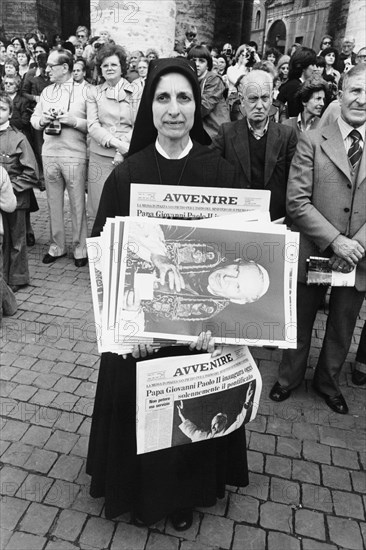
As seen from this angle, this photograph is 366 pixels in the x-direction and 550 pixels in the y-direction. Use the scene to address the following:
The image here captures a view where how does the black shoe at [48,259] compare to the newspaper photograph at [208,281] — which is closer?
the newspaper photograph at [208,281]

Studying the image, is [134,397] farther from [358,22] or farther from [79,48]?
[358,22]

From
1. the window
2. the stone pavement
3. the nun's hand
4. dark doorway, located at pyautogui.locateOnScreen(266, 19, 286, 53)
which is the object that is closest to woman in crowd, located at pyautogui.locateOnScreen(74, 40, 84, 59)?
the stone pavement

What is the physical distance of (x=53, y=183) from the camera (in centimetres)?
570

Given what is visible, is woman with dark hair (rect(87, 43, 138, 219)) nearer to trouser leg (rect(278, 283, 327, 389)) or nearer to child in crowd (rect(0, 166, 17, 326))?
child in crowd (rect(0, 166, 17, 326))

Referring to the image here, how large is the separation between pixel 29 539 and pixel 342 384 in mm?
2540

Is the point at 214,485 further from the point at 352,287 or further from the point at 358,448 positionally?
the point at 352,287

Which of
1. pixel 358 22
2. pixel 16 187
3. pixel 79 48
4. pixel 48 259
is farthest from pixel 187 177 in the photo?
pixel 358 22

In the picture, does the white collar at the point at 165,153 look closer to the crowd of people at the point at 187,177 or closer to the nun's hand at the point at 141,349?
the crowd of people at the point at 187,177

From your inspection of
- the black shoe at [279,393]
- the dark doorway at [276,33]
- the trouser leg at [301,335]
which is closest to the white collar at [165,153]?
the trouser leg at [301,335]

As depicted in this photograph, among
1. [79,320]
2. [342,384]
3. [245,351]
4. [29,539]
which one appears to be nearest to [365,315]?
[342,384]

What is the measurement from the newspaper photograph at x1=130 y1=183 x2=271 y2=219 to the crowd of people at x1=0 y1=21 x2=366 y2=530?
0.55ft

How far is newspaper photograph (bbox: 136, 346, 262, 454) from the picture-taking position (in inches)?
77.0

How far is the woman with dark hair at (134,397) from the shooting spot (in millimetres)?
1950

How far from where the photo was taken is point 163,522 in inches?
99.1
